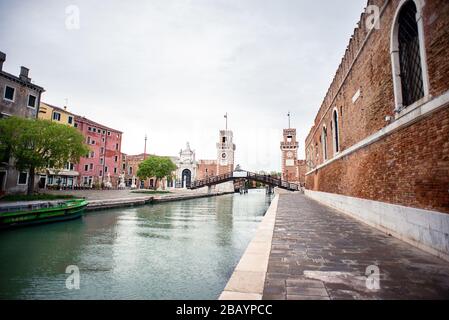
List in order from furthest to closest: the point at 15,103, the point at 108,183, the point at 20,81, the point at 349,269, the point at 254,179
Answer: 1. the point at 108,183
2. the point at 254,179
3. the point at 20,81
4. the point at 15,103
5. the point at 349,269

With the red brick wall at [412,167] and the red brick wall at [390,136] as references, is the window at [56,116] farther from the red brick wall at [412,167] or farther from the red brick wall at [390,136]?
the red brick wall at [412,167]

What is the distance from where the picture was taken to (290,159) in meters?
45.2

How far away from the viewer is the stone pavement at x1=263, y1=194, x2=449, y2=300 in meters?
2.81

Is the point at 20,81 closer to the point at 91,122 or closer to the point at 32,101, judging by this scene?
the point at 32,101

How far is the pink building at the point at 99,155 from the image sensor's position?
36.2 metres

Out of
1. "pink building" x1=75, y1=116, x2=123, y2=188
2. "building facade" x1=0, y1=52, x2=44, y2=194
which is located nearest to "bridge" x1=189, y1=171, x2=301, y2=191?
"pink building" x1=75, y1=116, x2=123, y2=188

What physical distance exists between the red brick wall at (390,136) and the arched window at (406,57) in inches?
10.6

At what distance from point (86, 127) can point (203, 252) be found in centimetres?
3694

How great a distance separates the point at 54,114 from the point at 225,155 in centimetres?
3228

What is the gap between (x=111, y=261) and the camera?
614 cm

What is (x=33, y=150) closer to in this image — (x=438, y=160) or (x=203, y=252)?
(x=203, y=252)

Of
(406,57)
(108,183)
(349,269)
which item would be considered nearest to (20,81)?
(108,183)

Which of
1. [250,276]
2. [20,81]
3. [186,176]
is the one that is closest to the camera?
[250,276]
